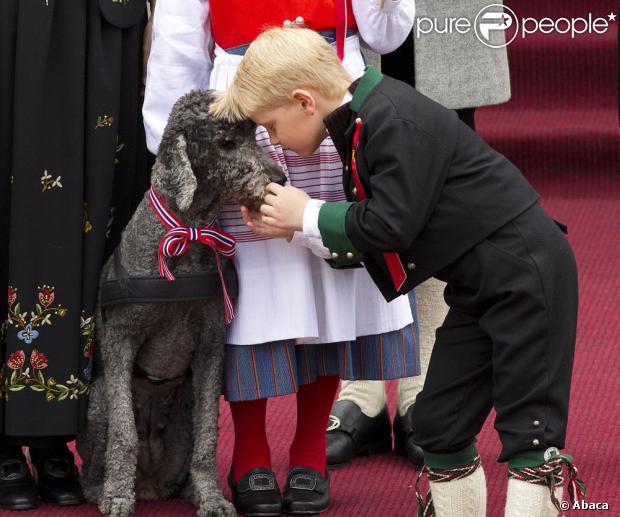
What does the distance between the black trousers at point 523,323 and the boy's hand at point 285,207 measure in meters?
0.26

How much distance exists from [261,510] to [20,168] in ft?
2.60

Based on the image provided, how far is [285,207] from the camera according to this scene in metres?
2.06

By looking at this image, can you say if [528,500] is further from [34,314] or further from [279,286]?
[34,314]

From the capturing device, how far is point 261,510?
2.36m

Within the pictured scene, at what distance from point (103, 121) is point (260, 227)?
1.33 ft

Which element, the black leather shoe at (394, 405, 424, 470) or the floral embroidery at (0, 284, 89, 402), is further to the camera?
the black leather shoe at (394, 405, 424, 470)

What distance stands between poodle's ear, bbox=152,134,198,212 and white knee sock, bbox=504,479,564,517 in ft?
2.39

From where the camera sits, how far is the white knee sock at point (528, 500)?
197 centimetres

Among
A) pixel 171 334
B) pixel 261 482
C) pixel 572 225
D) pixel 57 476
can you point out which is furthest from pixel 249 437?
pixel 572 225

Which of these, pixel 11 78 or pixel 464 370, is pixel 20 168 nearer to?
pixel 11 78

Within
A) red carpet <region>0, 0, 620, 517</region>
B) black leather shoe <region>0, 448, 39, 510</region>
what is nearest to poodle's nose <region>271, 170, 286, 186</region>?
red carpet <region>0, 0, 620, 517</region>

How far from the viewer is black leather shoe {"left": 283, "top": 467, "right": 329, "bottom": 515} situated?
2.39 meters

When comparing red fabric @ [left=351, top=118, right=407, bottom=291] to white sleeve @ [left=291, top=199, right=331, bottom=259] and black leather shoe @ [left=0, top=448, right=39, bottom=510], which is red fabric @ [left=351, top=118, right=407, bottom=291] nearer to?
white sleeve @ [left=291, top=199, right=331, bottom=259]

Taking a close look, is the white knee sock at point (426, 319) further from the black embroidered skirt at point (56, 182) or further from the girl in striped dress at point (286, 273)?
the black embroidered skirt at point (56, 182)
